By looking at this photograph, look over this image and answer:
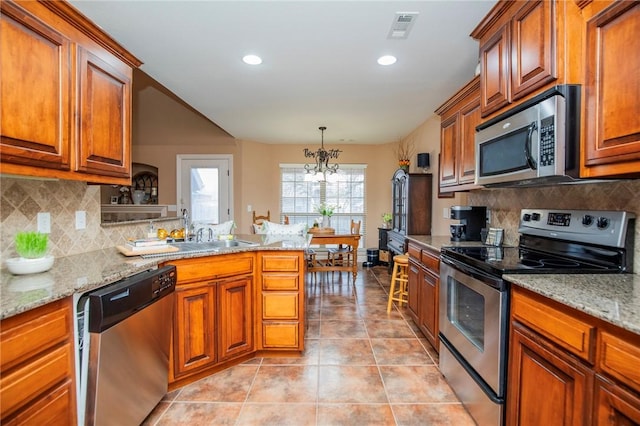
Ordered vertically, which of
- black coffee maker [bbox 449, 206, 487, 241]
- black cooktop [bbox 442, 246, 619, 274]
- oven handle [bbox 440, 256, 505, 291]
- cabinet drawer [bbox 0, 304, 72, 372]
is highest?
black coffee maker [bbox 449, 206, 487, 241]

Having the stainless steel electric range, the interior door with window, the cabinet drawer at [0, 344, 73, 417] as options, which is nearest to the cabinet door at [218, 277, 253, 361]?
the cabinet drawer at [0, 344, 73, 417]

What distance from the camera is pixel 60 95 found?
150 cm

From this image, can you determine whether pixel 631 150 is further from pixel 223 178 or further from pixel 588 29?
pixel 223 178

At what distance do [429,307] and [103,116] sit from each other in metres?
2.68

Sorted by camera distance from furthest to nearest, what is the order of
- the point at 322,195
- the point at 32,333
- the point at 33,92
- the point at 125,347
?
the point at 322,195 → the point at 125,347 → the point at 33,92 → the point at 32,333

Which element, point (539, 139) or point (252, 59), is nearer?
point (539, 139)

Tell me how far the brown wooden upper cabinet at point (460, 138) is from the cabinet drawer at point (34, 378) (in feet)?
8.63

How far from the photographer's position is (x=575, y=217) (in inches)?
68.9

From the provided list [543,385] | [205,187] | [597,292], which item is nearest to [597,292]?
[597,292]

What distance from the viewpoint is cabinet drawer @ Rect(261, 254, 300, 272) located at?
2486 millimetres

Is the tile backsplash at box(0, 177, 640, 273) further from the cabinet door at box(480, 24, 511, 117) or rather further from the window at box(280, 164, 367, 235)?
Answer: the window at box(280, 164, 367, 235)

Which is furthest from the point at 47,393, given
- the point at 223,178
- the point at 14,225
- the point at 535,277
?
the point at 223,178

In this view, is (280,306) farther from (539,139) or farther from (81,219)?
(539,139)

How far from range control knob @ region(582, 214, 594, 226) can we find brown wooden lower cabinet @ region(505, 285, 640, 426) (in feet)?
2.11
